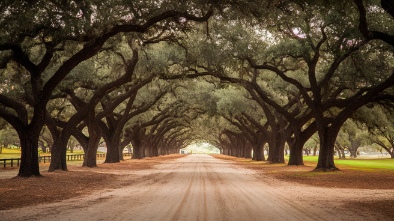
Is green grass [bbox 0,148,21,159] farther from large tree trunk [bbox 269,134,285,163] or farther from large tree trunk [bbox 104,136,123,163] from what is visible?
large tree trunk [bbox 269,134,285,163]

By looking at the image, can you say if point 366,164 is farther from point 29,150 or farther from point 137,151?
point 29,150

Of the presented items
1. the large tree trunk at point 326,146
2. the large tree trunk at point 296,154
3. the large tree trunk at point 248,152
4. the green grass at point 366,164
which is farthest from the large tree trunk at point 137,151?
the large tree trunk at point 326,146

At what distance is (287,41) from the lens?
23.8 metres

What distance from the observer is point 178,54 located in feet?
83.5

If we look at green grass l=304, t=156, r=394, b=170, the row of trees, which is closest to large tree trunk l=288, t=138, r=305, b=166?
the row of trees

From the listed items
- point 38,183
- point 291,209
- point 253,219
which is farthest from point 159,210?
point 38,183

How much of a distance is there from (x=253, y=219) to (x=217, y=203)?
245 cm

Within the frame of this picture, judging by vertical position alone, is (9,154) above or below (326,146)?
below

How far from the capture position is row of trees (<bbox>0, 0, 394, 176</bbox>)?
592 inches

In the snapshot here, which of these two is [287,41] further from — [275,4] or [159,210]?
[159,210]

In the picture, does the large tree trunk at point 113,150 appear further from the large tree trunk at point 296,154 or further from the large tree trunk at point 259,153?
the large tree trunk at point 259,153

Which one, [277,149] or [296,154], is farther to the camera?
[277,149]

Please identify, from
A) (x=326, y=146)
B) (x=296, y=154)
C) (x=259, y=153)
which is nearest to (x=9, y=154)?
(x=259, y=153)

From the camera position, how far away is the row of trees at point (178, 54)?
15.0m
